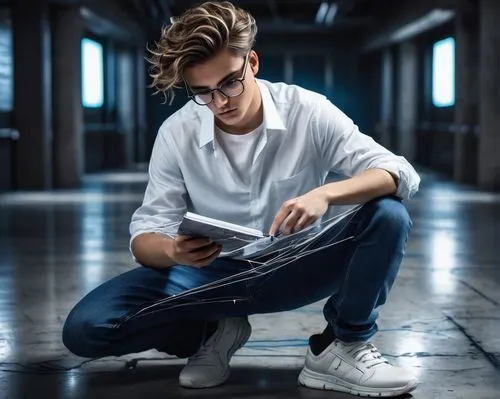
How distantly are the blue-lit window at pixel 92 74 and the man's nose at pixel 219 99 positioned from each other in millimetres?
14917

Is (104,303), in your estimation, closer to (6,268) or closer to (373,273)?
(373,273)

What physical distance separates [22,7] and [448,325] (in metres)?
10.2

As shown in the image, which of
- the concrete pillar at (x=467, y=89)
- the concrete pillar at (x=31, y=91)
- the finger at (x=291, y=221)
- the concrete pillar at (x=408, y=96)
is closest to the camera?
the finger at (x=291, y=221)

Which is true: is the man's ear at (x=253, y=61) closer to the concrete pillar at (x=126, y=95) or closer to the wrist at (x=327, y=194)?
the wrist at (x=327, y=194)

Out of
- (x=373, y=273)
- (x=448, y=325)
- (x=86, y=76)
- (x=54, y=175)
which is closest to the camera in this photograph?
(x=373, y=273)

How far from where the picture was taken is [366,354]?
127 inches

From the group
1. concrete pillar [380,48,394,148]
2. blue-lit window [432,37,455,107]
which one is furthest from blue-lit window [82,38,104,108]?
concrete pillar [380,48,394,148]

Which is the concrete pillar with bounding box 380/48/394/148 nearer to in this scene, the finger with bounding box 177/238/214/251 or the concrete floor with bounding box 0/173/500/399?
the concrete floor with bounding box 0/173/500/399

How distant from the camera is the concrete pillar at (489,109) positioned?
12.9 metres

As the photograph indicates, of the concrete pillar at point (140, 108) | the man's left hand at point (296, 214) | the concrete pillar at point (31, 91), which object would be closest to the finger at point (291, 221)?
the man's left hand at point (296, 214)

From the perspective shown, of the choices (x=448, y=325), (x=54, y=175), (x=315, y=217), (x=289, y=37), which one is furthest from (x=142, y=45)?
(x=315, y=217)

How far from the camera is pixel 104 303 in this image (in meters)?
3.18

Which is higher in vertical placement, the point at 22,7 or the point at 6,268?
the point at 22,7

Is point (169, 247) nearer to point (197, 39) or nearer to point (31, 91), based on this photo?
point (197, 39)
